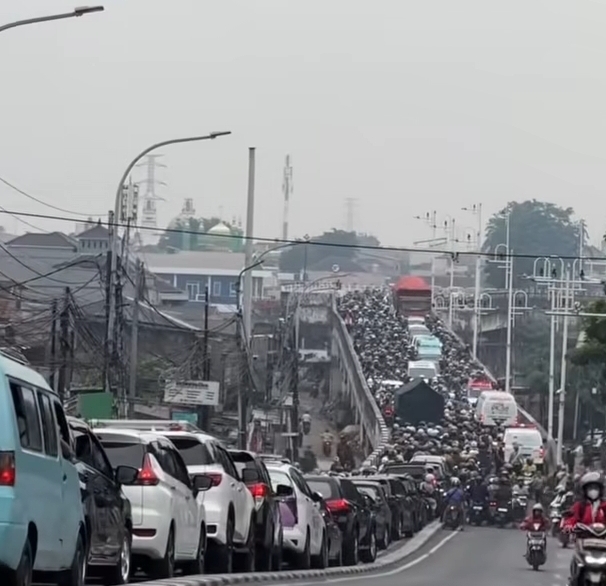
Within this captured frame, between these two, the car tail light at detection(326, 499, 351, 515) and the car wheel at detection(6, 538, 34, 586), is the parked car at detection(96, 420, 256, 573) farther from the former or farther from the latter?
the car tail light at detection(326, 499, 351, 515)

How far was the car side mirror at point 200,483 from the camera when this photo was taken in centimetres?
1931

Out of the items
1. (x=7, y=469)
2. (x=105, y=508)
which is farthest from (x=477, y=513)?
(x=7, y=469)

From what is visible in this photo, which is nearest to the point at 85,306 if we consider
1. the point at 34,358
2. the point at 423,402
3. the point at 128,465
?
the point at 34,358

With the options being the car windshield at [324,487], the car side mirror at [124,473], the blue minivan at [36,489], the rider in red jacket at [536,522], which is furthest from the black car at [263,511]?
the rider in red jacket at [536,522]

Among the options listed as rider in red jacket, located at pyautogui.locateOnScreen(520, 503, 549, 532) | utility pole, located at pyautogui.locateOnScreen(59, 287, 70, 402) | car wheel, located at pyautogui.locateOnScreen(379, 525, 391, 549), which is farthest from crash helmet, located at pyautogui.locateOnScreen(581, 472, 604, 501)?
utility pole, located at pyautogui.locateOnScreen(59, 287, 70, 402)

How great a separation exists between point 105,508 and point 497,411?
7056cm

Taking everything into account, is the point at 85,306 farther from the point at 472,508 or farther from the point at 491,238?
the point at 491,238

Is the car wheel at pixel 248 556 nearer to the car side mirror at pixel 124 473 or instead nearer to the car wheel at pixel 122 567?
the car wheel at pixel 122 567

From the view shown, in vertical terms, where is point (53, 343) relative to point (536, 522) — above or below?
above

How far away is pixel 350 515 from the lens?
31062 millimetres

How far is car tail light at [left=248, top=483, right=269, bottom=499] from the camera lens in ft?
75.5

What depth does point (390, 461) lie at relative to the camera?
70062mm

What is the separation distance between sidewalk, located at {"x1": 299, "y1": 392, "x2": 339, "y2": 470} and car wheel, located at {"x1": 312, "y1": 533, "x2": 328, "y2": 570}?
54.1m

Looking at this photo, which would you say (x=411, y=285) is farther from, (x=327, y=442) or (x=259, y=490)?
(x=259, y=490)
